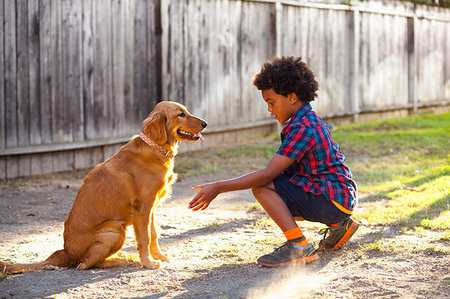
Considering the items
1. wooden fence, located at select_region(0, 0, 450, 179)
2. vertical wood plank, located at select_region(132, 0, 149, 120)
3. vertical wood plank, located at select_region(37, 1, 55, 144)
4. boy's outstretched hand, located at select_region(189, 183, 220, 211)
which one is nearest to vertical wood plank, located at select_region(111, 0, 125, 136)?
wooden fence, located at select_region(0, 0, 450, 179)

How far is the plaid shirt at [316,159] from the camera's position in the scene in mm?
4199

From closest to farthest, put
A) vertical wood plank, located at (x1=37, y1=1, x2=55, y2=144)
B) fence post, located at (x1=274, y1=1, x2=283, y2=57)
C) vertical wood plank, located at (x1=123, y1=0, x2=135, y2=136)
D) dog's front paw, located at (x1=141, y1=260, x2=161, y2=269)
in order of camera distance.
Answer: dog's front paw, located at (x1=141, y1=260, x2=161, y2=269) < vertical wood plank, located at (x1=37, y1=1, x2=55, y2=144) < vertical wood plank, located at (x1=123, y1=0, x2=135, y2=136) < fence post, located at (x1=274, y1=1, x2=283, y2=57)

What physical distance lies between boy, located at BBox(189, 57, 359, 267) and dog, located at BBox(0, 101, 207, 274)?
50 centimetres

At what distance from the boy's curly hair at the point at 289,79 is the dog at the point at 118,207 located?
2.97 feet

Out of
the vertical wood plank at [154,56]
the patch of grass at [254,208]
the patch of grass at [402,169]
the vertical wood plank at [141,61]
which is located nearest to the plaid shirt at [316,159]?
the patch of grass at [402,169]

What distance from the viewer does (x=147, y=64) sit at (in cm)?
950

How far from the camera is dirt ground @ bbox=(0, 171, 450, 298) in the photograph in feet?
12.0

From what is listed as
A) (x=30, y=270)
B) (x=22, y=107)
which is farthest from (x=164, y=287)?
(x=22, y=107)

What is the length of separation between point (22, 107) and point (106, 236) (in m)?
4.25

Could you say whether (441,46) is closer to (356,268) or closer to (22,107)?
(22,107)

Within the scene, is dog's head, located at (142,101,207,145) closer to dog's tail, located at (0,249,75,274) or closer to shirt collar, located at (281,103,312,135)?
shirt collar, located at (281,103,312,135)

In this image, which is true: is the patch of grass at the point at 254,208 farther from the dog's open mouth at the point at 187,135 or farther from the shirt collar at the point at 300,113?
the shirt collar at the point at 300,113

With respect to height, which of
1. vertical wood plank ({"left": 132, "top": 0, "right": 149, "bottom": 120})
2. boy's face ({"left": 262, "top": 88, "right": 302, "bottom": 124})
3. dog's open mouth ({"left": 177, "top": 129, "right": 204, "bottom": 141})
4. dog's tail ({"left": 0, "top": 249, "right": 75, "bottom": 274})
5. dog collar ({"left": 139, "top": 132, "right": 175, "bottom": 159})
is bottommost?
dog's tail ({"left": 0, "top": 249, "right": 75, "bottom": 274})

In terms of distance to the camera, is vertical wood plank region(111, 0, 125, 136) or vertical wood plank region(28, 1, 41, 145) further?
vertical wood plank region(111, 0, 125, 136)
